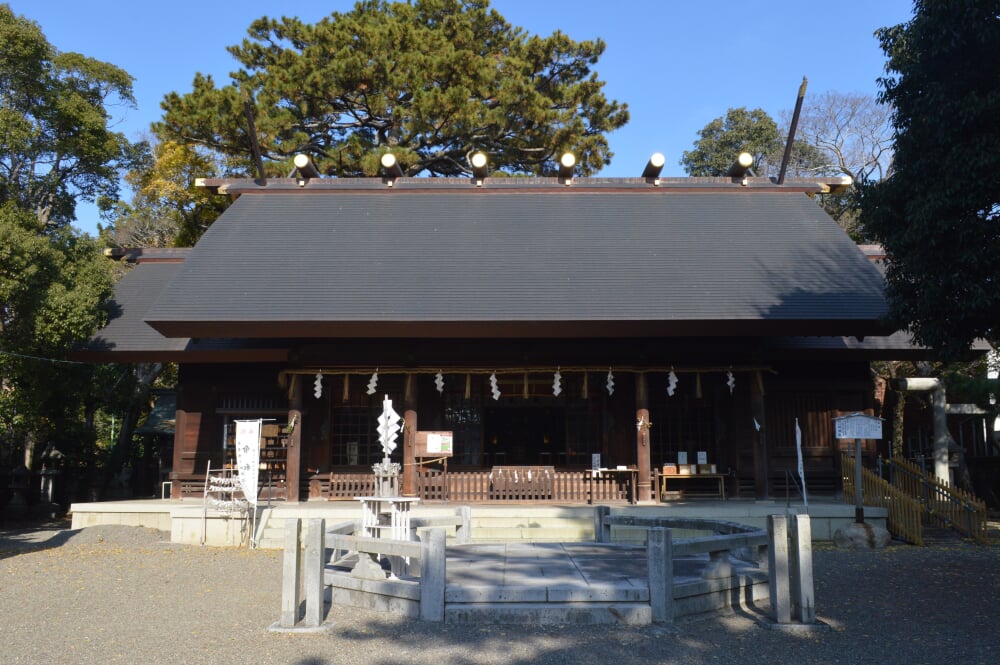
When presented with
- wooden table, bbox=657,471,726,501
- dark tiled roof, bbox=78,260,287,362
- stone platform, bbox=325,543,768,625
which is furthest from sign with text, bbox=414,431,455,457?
stone platform, bbox=325,543,768,625

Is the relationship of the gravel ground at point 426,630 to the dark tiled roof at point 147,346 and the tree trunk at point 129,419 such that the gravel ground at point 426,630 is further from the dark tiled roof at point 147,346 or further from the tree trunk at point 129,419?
the tree trunk at point 129,419

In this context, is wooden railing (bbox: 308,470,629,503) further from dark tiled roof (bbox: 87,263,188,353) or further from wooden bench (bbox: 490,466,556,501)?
dark tiled roof (bbox: 87,263,188,353)

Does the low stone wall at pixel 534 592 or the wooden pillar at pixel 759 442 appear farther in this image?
the wooden pillar at pixel 759 442

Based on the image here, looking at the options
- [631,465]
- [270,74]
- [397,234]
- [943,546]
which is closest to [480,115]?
[270,74]

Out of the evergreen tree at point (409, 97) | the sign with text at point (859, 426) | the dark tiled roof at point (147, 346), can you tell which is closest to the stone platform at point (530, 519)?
the sign with text at point (859, 426)

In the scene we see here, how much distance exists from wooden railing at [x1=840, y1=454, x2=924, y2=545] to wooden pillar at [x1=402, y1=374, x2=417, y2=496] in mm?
7917

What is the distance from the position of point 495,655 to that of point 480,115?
20.7 metres

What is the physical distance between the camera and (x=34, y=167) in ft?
57.9

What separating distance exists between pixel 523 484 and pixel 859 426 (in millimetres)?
5907

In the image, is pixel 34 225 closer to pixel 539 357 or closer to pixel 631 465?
pixel 539 357

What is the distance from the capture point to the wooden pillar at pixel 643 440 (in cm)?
1470

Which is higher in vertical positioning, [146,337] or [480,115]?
[480,115]

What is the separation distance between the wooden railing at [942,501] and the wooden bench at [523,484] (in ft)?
20.6

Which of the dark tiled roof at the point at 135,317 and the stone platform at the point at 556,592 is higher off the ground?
the dark tiled roof at the point at 135,317
